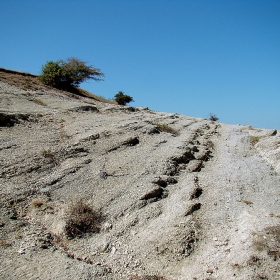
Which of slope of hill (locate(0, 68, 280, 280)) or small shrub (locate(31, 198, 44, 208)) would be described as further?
small shrub (locate(31, 198, 44, 208))

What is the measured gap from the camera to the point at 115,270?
20.3ft

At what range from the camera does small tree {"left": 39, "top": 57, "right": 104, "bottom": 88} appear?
2806 centimetres

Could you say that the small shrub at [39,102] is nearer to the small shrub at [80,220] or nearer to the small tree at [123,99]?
the small shrub at [80,220]

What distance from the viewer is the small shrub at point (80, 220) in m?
7.38

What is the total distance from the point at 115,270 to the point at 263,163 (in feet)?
30.5

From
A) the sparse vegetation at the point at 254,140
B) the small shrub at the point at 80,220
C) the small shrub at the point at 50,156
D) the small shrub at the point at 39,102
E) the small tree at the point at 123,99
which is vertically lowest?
the small shrub at the point at 80,220

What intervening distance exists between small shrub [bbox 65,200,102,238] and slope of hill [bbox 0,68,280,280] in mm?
36

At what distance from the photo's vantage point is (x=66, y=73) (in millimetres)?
29438

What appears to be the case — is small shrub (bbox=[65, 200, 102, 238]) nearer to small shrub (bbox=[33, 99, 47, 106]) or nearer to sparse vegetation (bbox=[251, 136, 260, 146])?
sparse vegetation (bbox=[251, 136, 260, 146])

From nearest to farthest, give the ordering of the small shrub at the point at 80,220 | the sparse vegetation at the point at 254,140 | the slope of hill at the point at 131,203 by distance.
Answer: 1. the slope of hill at the point at 131,203
2. the small shrub at the point at 80,220
3. the sparse vegetation at the point at 254,140

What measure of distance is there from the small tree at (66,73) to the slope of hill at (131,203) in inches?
518

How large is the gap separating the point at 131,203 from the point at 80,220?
1.78 metres

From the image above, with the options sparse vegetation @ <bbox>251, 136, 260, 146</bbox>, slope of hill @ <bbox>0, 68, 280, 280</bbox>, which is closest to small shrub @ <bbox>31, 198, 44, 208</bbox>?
slope of hill @ <bbox>0, 68, 280, 280</bbox>

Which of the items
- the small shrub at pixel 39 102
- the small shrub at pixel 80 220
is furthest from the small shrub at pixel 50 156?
the small shrub at pixel 39 102
